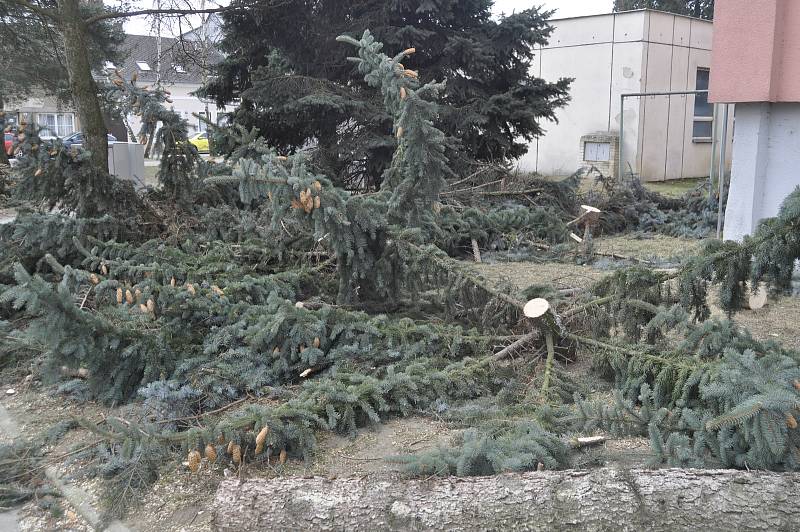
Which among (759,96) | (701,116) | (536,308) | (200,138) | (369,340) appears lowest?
(369,340)

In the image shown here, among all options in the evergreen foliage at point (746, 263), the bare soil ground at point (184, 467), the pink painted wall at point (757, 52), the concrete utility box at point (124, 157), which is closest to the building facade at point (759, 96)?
the pink painted wall at point (757, 52)

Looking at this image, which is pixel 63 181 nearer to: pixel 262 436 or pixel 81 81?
pixel 81 81

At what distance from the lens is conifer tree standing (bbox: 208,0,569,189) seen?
10.8m

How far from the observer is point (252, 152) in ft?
24.6

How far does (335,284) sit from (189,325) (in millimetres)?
1514

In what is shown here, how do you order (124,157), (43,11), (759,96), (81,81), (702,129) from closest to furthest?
(759,96) < (43,11) < (81,81) < (124,157) < (702,129)

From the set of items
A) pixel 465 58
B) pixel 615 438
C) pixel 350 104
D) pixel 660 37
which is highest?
pixel 660 37

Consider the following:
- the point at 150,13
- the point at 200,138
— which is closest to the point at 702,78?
the point at 200,138

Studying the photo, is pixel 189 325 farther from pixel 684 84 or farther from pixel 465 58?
pixel 684 84

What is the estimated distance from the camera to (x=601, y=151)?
65.0ft

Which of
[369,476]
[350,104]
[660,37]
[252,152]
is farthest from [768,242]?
[660,37]

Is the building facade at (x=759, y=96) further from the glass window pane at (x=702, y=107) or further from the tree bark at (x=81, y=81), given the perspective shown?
the glass window pane at (x=702, y=107)

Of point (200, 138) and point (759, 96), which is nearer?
point (759, 96)

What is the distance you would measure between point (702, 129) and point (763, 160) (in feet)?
49.2
